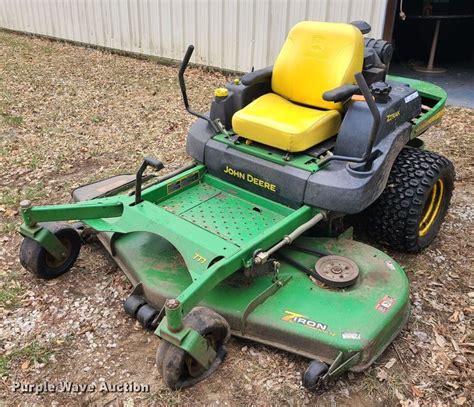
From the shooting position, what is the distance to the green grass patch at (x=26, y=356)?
99.4 inches

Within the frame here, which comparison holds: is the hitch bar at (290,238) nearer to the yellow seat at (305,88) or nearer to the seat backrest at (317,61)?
the yellow seat at (305,88)

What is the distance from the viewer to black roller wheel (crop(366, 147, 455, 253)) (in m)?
3.08

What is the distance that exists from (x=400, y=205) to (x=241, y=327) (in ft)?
4.14

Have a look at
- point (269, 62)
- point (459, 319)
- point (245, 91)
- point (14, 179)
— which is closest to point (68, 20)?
point (269, 62)

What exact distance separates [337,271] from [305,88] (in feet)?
4.11

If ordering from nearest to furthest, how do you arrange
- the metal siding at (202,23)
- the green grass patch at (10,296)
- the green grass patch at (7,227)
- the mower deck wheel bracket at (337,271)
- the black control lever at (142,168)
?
the mower deck wheel bracket at (337,271), the black control lever at (142,168), the green grass patch at (10,296), the green grass patch at (7,227), the metal siding at (202,23)

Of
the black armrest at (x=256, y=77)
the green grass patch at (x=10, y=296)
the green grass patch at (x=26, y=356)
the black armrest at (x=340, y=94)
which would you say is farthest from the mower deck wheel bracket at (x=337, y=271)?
the green grass patch at (x=10, y=296)

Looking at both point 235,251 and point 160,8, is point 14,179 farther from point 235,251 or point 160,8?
point 160,8

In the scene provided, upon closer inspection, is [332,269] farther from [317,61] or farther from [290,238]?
[317,61]

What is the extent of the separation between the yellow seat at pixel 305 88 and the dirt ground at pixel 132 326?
42.7 inches

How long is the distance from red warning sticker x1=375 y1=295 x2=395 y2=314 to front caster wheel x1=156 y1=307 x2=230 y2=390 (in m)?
0.75

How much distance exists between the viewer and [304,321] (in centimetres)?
243

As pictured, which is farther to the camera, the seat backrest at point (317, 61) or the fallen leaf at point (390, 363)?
the seat backrest at point (317, 61)

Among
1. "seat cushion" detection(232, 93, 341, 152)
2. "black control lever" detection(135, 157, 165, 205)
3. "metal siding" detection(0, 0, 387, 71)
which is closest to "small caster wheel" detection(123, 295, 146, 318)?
"black control lever" detection(135, 157, 165, 205)
